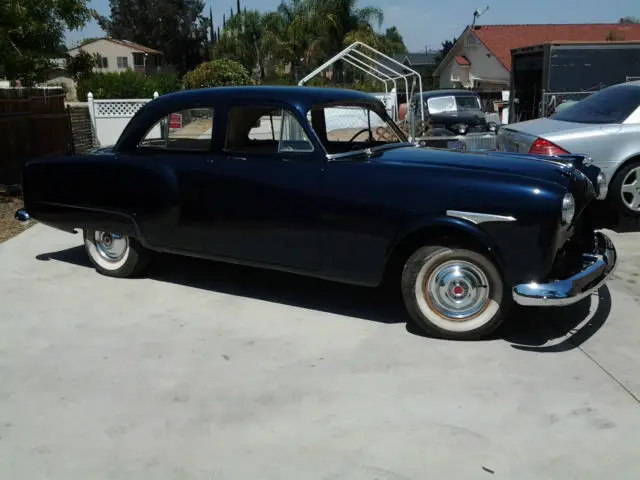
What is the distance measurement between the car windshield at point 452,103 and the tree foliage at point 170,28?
59971 mm

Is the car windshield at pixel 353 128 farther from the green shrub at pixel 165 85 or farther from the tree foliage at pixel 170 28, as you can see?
the tree foliage at pixel 170 28

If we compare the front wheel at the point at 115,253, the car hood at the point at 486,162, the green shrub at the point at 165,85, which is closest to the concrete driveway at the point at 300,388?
the front wheel at the point at 115,253

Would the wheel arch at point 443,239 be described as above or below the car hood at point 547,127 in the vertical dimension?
below

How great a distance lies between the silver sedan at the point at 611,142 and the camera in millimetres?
7117

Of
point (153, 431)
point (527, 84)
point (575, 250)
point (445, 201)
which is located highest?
point (527, 84)

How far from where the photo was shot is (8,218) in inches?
346

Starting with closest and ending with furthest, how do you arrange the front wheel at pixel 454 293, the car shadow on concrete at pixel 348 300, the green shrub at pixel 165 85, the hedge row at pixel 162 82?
the front wheel at pixel 454 293, the car shadow on concrete at pixel 348 300, the hedge row at pixel 162 82, the green shrub at pixel 165 85

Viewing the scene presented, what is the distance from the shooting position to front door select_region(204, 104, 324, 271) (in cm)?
462

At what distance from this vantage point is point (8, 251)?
23.2ft

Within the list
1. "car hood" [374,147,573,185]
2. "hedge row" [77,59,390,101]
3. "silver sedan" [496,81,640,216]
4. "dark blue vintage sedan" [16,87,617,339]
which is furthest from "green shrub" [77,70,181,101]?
"car hood" [374,147,573,185]

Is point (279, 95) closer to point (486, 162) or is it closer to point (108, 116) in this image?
point (486, 162)

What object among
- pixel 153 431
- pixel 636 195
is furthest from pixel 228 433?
pixel 636 195

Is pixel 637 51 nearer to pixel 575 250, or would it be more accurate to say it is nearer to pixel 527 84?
pixel 527 84

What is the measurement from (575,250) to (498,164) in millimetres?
884
